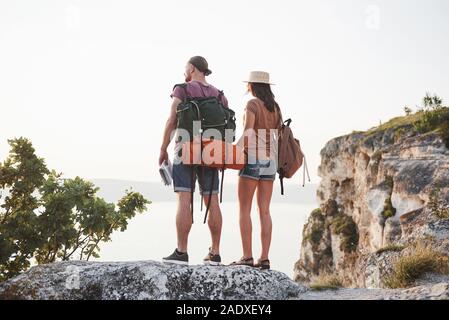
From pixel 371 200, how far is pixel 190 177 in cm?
3376

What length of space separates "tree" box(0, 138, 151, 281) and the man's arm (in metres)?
5.14

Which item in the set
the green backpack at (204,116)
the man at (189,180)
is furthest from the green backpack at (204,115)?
the man at (189,180)

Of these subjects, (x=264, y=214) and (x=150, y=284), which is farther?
(x=264, y=214)

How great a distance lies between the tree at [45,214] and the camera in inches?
456

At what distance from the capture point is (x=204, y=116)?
7.50m

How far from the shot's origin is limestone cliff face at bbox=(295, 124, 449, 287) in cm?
1980

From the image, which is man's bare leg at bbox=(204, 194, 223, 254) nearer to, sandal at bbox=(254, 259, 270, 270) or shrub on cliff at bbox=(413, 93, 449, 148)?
sandal at bbox=(254, 259, 270, 270)

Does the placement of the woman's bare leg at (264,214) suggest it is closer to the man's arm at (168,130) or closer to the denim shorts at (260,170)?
the denim shorts at (260,170)

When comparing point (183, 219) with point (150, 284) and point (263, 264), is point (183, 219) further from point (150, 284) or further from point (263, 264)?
point (263, 264)

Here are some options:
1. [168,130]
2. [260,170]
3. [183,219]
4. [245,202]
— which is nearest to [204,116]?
[168,130]

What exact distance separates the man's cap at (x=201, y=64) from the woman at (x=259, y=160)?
2.14ft

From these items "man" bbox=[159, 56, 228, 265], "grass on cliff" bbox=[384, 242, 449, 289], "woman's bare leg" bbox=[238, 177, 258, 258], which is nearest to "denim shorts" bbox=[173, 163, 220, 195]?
"man" bbox=[159, 56, 228, 265]
